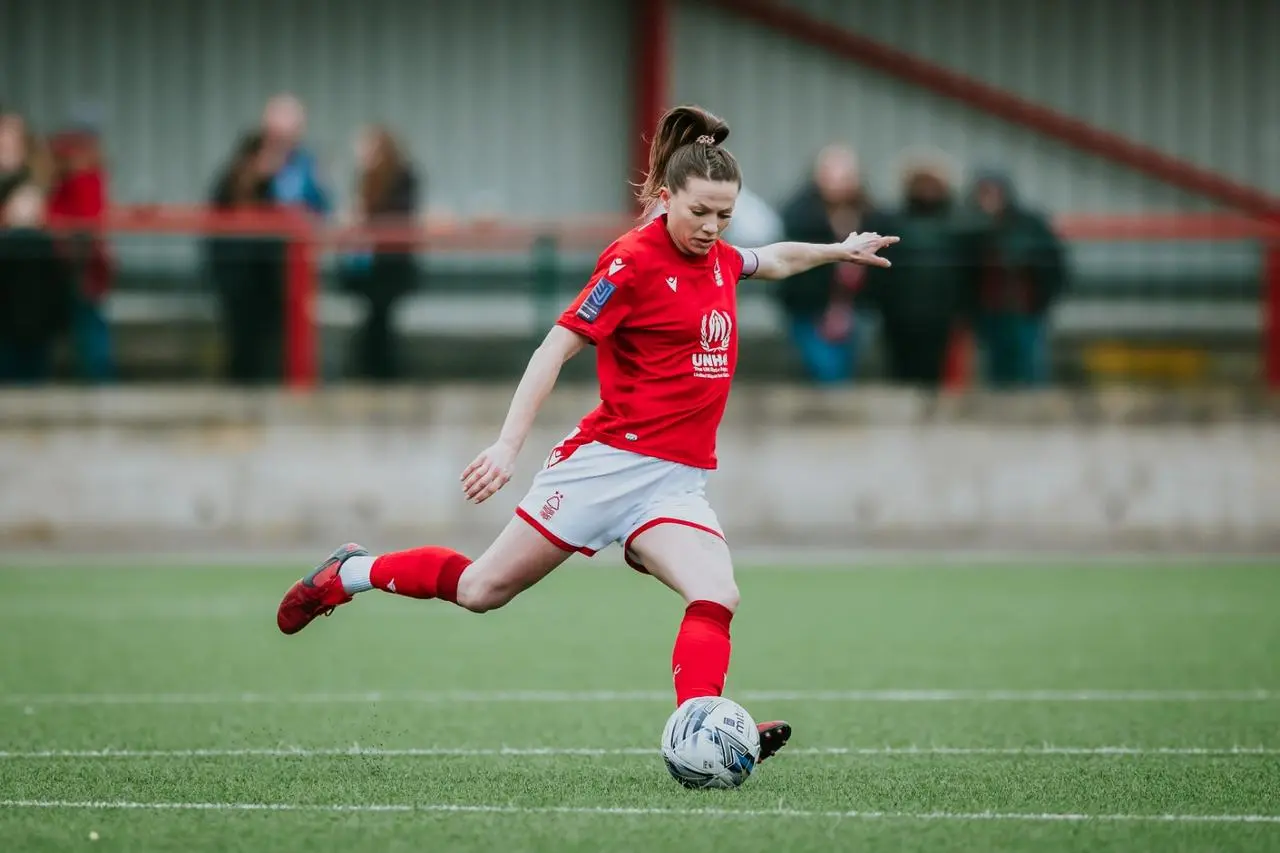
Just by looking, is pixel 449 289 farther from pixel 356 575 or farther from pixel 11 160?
pixel 356 575

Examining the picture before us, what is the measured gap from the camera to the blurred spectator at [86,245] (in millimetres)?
14578

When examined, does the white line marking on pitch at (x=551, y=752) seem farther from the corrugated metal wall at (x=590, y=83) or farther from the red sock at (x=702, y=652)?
the corrugated metal wall at (x=590, y=83)

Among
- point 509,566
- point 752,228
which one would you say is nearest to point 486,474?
point 509,566

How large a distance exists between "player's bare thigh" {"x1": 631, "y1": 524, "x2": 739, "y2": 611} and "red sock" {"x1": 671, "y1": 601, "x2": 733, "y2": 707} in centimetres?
4

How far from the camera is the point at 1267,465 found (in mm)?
15273

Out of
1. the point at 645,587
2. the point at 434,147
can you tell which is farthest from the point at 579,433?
the point at 434,147

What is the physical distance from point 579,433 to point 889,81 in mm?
15064

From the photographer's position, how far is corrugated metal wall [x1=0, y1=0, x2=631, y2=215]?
2023 centimetres

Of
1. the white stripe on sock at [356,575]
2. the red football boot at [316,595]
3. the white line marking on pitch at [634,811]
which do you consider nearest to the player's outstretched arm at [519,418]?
the white line marking on pitch at [634,811]

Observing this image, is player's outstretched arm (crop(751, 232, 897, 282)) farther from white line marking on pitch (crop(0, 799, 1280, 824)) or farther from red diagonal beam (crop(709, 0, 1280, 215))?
red diagonal beam (crop(709, 0, 1280, 215))

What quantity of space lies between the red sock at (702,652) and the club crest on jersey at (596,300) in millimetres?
934

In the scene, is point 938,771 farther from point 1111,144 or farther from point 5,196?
point 1111,144

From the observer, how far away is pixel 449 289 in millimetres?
14836

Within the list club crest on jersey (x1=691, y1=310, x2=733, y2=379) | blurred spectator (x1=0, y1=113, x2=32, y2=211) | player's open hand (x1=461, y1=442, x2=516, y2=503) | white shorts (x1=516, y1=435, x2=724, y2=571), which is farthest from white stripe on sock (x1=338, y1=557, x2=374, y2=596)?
blurred spectator (x1=0, y1=113, x2=32, y2=211)
